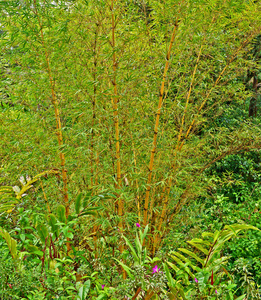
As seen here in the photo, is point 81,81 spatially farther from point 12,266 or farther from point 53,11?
point 12,266

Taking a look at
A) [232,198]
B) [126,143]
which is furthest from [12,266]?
[232,198]

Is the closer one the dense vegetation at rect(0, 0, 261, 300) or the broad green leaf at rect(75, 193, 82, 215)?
the dense vegetation at rect(0, 0, 261, 300)

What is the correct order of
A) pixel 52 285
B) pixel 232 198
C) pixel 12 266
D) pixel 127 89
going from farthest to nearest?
1. pixel 232 198
2. pixel 127 89
3. pixel 12 266
4. pixel 52 285

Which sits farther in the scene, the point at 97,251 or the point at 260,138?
the point at 260,138

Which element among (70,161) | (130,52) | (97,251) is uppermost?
(130,52)

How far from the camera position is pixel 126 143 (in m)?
2.20

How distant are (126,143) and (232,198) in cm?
273

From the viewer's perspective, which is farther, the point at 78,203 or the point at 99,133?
the point at 99,133

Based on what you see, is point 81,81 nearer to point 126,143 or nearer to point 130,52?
point 130,52

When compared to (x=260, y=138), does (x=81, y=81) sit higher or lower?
higher

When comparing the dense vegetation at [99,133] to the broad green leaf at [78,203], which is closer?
the dense vegetation at [99,133]

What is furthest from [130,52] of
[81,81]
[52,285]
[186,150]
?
[52,285]

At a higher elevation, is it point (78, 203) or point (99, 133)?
point (99, 133)

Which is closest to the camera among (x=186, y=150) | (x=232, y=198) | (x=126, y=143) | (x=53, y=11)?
(x=53, y=11)
